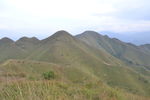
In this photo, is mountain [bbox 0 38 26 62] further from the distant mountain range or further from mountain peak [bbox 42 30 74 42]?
mountain peak [bbox 42 30 74 42]

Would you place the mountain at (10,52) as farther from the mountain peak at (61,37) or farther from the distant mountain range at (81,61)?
the mountain peak at (61,37)

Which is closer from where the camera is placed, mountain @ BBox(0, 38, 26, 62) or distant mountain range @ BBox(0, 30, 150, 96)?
distant mountain range @ BBox(0, 30, 150, 96)

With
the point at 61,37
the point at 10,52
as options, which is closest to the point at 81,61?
the point at 10,52

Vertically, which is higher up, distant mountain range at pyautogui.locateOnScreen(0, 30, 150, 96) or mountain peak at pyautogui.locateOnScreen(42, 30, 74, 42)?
mountain peak at pyautogui.locateOnScreen(42, 30, 74, 42)

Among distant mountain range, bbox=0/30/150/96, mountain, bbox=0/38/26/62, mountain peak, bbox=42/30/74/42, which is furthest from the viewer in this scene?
mountain peak, bbox=42/30/74/42

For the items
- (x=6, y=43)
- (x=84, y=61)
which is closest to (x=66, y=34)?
(x=6, y=43)

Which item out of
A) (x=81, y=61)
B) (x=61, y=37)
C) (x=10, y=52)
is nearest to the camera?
(x=81, y=61)

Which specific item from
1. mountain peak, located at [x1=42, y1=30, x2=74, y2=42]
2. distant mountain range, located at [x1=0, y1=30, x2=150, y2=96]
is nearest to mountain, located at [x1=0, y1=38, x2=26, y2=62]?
distant mountain range, located at [x1=0, y1=30, x2=150, y2=96]

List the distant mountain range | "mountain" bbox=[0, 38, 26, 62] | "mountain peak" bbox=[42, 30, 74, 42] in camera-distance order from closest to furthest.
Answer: the distant mountain range
"mountain" bbox=[0, 38, 26, 62]
"mountain peak" bbox=[42, 30, 74, 42]

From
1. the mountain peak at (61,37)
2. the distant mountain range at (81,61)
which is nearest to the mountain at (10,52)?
the distant mountain range at (81,61)

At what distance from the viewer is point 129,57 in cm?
16700

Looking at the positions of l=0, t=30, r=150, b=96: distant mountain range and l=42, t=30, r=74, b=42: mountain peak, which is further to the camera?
l=42, t=30, r=74, b=42: mountain peak

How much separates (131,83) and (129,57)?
105241mm

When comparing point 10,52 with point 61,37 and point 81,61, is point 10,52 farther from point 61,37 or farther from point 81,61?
point 81,61
